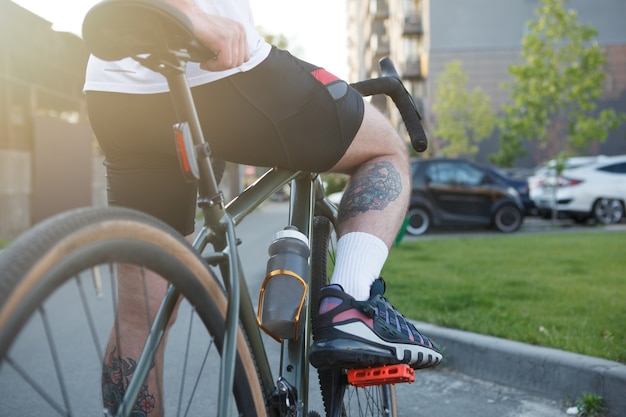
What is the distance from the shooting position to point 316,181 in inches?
90.7

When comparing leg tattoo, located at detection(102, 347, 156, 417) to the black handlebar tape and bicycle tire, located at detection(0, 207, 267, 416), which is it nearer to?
bicycle tire, located at detection(0, 207, 267, 416)

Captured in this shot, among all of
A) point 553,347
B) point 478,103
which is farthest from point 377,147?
point 478,103

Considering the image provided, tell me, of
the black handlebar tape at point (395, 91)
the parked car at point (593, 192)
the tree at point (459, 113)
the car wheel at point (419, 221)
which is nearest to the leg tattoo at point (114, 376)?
the black handlebar tape at point (395, 91)

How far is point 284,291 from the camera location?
1.77 m

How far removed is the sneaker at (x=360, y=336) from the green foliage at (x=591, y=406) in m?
1.58

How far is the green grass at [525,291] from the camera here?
410cm

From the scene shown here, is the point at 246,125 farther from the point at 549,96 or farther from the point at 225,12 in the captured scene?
the point at 549,96


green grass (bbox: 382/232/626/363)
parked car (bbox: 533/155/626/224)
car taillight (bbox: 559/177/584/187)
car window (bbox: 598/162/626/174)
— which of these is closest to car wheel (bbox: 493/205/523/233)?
parked car (bbox: 533/155/626/224)

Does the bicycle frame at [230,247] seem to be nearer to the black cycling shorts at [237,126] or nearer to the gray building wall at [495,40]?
the black cycling shorts at [237,126]

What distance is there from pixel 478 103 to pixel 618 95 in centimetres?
853

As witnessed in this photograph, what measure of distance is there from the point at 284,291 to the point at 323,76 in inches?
19.6

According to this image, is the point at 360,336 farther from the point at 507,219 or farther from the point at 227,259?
the point at 507,219

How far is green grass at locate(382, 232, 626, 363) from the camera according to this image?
4.10 meters

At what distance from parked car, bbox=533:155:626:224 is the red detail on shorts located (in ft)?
52.8
